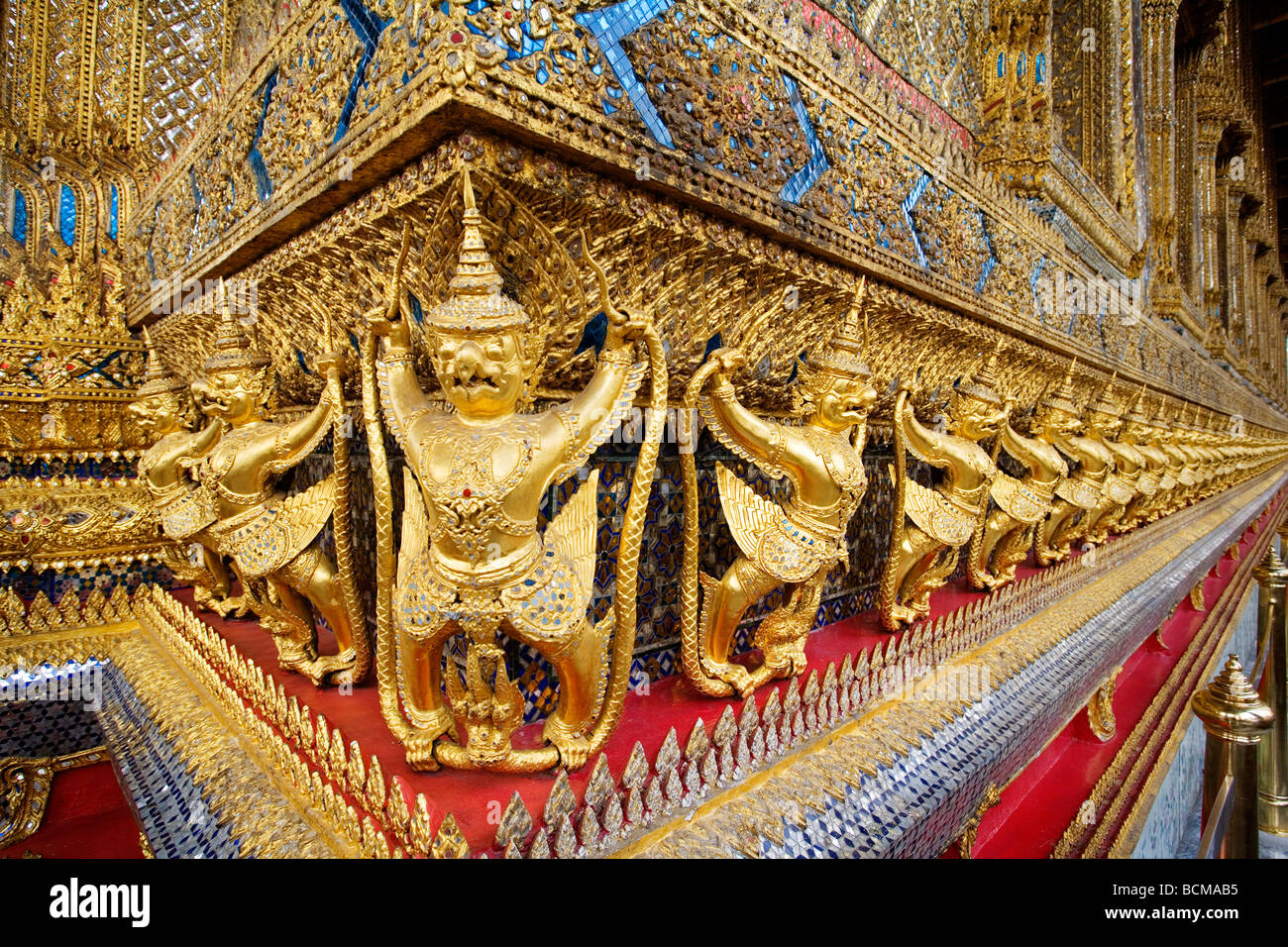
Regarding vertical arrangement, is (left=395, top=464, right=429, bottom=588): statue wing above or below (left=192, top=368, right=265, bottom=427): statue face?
below

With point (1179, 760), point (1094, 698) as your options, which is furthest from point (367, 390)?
point (1179, 760)

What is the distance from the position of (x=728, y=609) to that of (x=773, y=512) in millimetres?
192

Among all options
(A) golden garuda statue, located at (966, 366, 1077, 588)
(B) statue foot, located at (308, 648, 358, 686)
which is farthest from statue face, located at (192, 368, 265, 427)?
(A) golden garuda statue, located at (966, 366, 1077, 588)

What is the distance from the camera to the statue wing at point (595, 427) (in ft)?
2.86

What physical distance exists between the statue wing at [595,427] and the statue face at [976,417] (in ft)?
4.05

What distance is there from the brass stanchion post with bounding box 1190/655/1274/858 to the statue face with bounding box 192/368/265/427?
Result: 7.60 ft

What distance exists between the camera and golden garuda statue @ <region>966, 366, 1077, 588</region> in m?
2.06

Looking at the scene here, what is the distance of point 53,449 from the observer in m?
2.39

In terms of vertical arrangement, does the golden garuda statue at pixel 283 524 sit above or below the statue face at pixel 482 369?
below

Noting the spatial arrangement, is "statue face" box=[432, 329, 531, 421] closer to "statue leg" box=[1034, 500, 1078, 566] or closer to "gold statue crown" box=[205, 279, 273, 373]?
"gold statue crown" box=[205, 279, 273, 373]

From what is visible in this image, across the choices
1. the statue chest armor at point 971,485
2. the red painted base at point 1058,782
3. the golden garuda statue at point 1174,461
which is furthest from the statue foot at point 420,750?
the golden garuda statue at point 1174,461

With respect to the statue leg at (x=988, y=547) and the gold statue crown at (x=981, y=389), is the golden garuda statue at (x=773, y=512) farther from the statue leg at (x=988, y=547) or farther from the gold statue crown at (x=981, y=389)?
the statue leg at (x=988, y=547)
